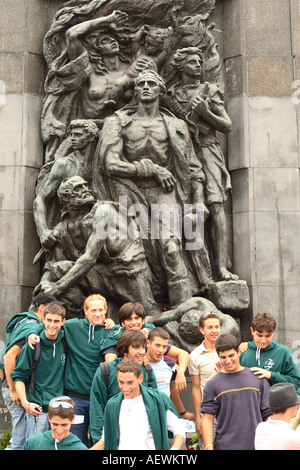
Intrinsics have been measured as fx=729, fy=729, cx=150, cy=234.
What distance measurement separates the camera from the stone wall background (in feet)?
36.1

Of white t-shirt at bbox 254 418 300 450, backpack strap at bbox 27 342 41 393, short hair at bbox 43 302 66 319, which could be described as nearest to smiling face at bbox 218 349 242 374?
white t-shirt at bbox 254 418 300 450

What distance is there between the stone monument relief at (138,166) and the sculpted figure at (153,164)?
2 cm

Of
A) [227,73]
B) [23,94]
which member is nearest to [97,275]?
[23,94]

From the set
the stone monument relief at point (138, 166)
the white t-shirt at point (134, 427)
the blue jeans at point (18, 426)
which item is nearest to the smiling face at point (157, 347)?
the white t-shirt at point (134, 427)

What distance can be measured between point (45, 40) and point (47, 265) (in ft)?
11.8

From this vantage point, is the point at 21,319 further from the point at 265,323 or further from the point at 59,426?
the point at 265,323

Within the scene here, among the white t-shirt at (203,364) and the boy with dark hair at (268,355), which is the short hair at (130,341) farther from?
the white t-shirt at (203,364)

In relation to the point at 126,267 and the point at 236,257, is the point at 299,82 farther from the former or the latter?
the point at 126,267

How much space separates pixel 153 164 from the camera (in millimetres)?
10812

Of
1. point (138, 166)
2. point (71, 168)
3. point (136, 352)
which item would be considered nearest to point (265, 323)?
point (136, 352)

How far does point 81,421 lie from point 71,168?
16.4ft

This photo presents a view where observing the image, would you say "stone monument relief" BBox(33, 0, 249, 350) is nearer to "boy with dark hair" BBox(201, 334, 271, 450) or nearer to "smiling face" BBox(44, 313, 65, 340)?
"smiling face" BBox(44, 313, 65, 340)

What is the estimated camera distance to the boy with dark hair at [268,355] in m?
6.55

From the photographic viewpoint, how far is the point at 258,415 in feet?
19.4
